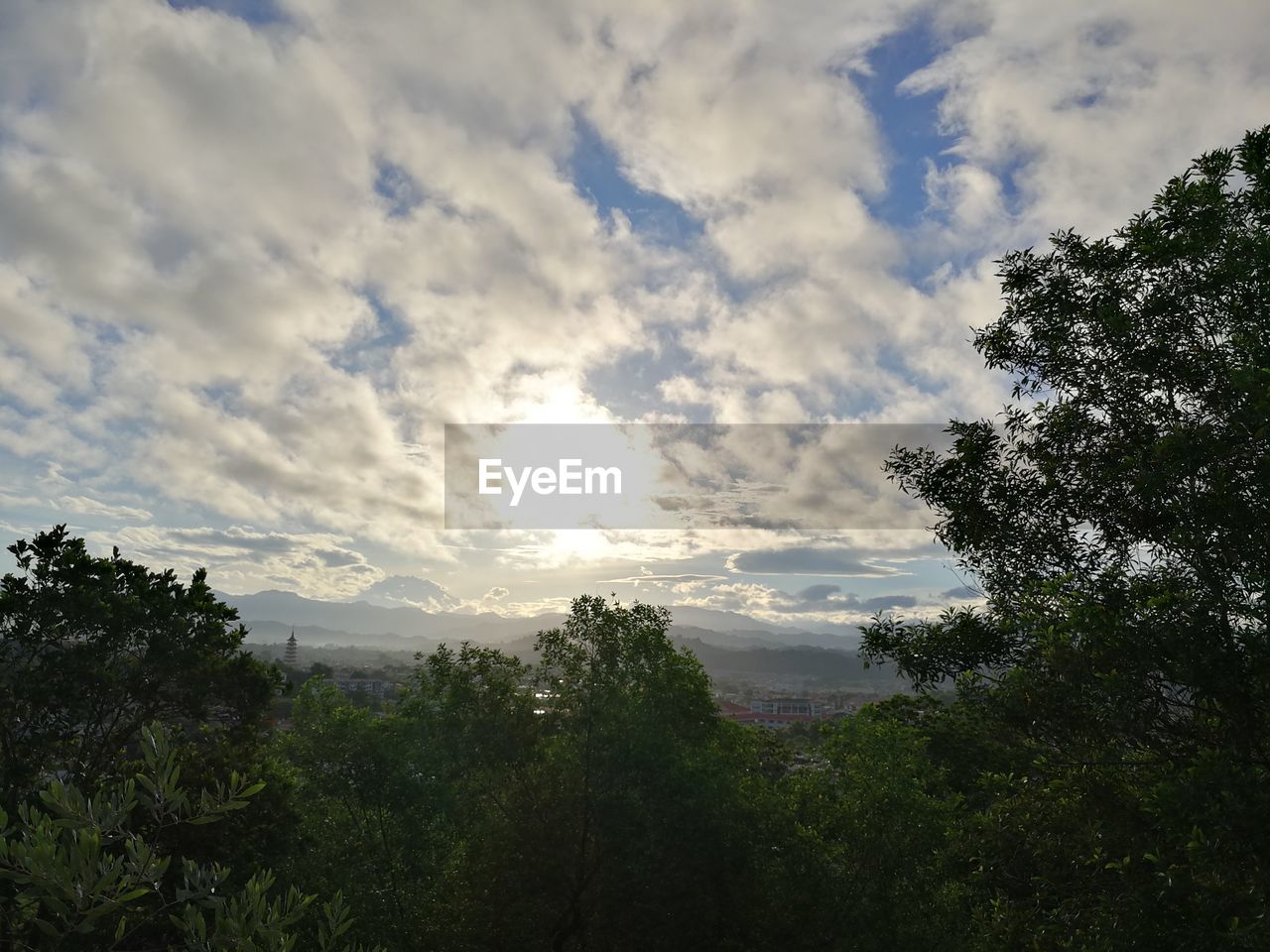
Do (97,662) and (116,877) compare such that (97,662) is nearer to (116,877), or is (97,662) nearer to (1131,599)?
(116,877)

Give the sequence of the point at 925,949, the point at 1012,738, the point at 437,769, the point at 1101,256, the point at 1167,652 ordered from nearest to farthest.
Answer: the point at 1167,652 → the point at 1012,738 → the point at 1101,256 → the point at 925,949 → the point at 437,769

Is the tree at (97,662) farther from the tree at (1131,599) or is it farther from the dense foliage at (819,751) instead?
the tree at (1131,599)

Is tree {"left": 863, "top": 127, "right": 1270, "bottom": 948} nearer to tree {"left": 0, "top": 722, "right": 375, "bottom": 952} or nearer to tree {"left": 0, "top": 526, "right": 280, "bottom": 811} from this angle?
tree {"left": 0, "top": 722, "right": 375, "bottom": 952}

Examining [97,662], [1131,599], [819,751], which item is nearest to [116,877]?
[1131,599]

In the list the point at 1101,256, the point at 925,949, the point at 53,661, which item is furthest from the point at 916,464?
the point at 53,661

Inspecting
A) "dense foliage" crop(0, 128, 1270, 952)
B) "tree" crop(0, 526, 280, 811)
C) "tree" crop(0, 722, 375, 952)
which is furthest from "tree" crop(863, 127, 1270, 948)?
"tree" crop(0, 526, 280, 811)

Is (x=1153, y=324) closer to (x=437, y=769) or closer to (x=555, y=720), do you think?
(x=555, y=720)
